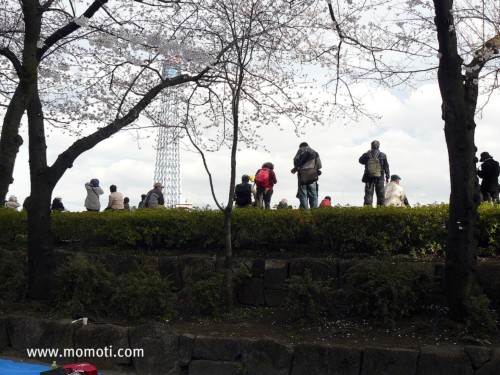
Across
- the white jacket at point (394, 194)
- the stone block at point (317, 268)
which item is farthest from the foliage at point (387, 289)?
the white jacket at point (394, 194)

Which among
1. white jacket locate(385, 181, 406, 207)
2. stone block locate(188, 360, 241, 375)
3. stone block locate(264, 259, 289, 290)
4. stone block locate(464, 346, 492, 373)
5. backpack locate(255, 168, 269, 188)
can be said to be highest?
backpack locate(255, 168, 269, 188)

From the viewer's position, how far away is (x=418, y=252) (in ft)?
26.4

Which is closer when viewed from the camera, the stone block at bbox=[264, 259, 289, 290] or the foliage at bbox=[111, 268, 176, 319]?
Result: the foliage at bbox=[111, 268, 176, 319]

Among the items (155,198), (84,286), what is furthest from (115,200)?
(84,286)

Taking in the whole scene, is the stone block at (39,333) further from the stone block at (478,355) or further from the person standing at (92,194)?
the person standing at (92,194)

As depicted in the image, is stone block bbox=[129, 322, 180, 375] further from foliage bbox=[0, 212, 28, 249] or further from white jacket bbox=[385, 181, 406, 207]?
white jacket bbox=[385, 181, 406, 207]

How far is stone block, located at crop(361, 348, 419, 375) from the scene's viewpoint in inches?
224

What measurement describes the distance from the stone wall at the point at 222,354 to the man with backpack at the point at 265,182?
6.51 meters

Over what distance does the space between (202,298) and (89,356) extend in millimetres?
1640

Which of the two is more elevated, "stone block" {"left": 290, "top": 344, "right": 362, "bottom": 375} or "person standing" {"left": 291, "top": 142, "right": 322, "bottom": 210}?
"person standing" {"left": 291, "top": 142, "right": 322, "bottom": 210}

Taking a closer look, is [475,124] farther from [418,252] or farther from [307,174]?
[307,174]

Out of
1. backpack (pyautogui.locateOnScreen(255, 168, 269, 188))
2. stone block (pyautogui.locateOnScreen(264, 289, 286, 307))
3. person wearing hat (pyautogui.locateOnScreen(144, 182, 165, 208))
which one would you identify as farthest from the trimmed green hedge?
backpack (pyautogui.locateOnScreen(255, 168, 269, 188))

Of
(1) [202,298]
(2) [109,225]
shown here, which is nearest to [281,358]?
(1) [202,298]

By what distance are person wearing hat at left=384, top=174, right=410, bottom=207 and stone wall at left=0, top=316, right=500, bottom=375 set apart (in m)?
5.57
